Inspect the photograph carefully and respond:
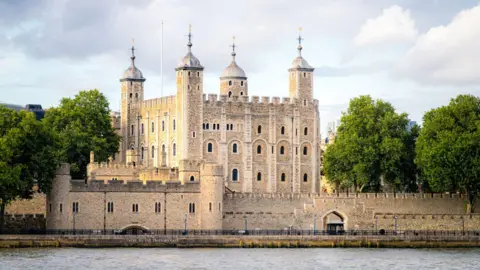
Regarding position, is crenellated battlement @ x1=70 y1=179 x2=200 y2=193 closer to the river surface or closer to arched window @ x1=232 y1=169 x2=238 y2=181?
the river surface

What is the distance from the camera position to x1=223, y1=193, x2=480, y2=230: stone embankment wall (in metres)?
101

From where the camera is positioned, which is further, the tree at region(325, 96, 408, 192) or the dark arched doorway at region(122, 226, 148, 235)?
the tree at region(325, 96, 408, 192)

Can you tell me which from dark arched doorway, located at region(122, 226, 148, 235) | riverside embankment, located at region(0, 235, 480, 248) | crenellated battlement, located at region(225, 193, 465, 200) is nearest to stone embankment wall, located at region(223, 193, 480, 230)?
crenellated battlement, located at region(225, 193, 465, 200)

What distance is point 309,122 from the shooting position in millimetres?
118500

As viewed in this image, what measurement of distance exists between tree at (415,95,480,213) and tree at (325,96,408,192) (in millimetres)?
2330

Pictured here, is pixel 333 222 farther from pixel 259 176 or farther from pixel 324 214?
pixel 259 176

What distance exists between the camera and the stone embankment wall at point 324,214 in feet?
332

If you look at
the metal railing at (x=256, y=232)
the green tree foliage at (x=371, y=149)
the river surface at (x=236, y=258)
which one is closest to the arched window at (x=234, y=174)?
the green tree foliage at (x=371, y=149)

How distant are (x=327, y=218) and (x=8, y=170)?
21.5 meters

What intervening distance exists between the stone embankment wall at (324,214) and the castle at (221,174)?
0.20 ft

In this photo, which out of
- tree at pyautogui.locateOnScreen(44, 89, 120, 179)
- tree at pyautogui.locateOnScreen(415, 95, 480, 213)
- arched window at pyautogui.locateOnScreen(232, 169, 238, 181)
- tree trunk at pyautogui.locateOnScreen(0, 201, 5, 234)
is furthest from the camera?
arched window at pyautogui.locateOnScreen(232, 169, 238, 181)

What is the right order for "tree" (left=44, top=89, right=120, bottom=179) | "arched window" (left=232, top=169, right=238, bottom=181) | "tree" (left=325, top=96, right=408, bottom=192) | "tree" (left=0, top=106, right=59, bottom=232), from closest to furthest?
"tree" (left=0, top=106, right=59, bottom=232), "tree" (left=325, top=96, right=408, bottom=192), "tree" (left=44, top=89, right=120, bottom=179), "arched window" (left=232, top=169, right=238, bottom=181)

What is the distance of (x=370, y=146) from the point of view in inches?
4262

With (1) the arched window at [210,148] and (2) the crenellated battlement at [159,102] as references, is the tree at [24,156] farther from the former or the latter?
(2) the crenellated battlement at [159,102]
